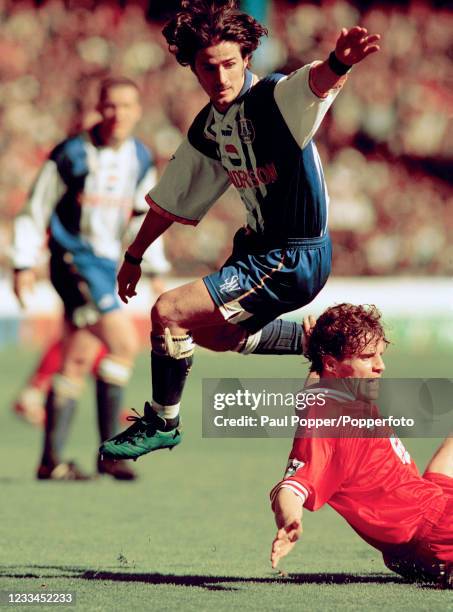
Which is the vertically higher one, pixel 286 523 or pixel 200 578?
pixel 286 523

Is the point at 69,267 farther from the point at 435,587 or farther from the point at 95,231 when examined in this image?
the point at 435,587

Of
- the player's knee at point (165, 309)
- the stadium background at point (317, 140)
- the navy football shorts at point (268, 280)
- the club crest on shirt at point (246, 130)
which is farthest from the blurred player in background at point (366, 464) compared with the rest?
the stadium background at point (317, 140)

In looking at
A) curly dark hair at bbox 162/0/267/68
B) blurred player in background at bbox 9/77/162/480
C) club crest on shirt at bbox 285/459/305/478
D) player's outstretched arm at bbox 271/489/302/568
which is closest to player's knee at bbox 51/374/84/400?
blurred player in background at bbox 9/77/162/480

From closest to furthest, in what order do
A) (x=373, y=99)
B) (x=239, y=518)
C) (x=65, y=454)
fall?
1. (x=239, y=518)
2. (x=65, y=454)
3. (x=373, y=99)

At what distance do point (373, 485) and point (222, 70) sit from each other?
4.62 feet

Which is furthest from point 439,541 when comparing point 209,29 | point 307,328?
point 209,29

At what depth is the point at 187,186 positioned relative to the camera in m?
4.75

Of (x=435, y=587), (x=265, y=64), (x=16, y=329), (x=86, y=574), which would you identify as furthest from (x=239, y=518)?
(x=265, y=64)

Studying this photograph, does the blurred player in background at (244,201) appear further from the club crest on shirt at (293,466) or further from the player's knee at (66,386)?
the player's knee at (66,386)

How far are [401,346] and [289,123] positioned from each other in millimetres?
10877

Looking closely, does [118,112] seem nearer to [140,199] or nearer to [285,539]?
[140,199]

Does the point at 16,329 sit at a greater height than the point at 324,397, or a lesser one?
lesser

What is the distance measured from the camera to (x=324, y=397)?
404cm

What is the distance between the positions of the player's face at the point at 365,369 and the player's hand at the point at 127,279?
1.07m
